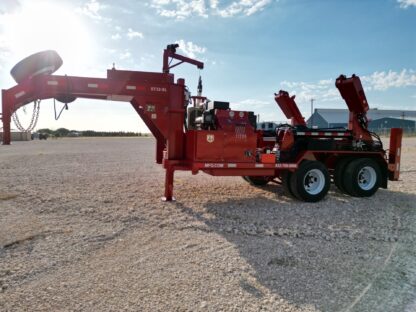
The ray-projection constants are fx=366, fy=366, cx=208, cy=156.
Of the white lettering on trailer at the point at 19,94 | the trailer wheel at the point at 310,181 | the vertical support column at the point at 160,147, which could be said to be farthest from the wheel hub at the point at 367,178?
the white lettering on trailer at the point at 19,94

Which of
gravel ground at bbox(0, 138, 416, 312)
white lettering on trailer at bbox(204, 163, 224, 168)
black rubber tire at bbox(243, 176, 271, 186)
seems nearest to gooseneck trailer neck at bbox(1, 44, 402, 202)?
white lettering on trailer at bbox(204, 163, 224, 168)

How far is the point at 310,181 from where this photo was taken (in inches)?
335

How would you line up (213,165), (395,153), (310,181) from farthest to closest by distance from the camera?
(395,153)
(310,181)
(213,165)

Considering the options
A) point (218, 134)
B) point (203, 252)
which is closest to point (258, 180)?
point (218, 134)

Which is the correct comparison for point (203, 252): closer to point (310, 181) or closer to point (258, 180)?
point (310, 181)

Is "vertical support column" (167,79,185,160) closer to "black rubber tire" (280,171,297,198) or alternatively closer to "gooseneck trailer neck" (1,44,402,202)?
"gooseneck trailer neck" (1,44,402,202)

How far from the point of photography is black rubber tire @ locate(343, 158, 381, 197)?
8.88 meters

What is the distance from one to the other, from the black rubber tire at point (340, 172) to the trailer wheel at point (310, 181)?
87 centimetres

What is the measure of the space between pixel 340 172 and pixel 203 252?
17.7 ft

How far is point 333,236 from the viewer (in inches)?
227

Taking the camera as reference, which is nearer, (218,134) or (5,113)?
(5,113)

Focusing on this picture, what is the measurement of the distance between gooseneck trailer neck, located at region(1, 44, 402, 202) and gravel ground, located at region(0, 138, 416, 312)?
0.64 m

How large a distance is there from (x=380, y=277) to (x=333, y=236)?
5.04 feet

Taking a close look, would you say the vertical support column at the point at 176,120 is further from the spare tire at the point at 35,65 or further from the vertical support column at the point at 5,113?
the vertical support column at the point at 5,113
